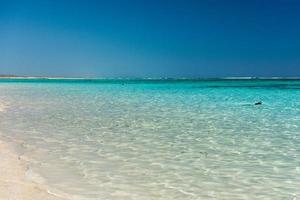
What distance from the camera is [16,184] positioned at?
5.02 metres

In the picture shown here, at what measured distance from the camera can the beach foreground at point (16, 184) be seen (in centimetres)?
453

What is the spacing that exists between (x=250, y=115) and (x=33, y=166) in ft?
30.2

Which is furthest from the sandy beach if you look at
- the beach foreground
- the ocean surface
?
the ocean surface

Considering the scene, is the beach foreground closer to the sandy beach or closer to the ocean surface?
the sandy beach

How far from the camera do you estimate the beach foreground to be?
4527mm

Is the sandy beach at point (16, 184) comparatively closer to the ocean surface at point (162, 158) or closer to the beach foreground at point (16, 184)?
the beach foreground at point (16, 184)

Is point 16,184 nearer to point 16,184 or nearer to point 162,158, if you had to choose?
point 16,184

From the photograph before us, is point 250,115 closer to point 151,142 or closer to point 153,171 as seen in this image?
point 151,142

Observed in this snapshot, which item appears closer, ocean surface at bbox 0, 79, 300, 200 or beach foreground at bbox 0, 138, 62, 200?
beach foreground at bbox 0, 138, 62, 200

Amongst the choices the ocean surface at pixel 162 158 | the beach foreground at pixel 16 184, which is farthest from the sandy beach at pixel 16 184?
the ocean surface at pixel 162 158

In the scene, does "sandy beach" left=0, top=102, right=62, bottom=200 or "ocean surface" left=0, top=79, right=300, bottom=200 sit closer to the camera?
"sandy beach" left=0, top=102, right=62, bottom=200

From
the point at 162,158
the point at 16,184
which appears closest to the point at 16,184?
the point at 16,184

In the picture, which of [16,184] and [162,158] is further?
[162,158]

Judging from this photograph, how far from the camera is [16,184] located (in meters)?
5.02
